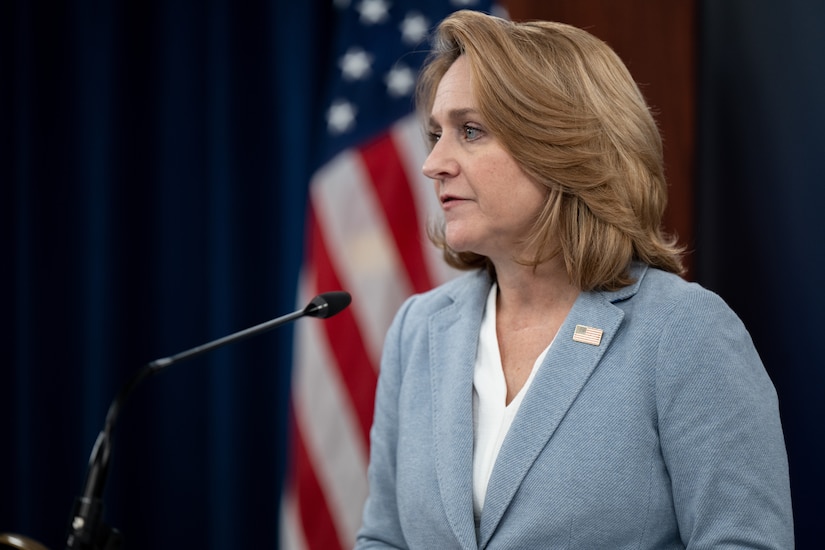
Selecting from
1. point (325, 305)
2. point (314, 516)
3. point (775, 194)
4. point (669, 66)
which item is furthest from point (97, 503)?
point (669, 66)

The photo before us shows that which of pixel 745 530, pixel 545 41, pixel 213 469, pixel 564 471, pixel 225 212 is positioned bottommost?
pixel 213 469

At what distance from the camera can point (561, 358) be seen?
4.61 ft

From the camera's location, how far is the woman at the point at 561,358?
129 centimetres

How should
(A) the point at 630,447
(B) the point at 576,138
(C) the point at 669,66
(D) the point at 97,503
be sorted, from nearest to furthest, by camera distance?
1. (D) the point at 97,503
2. (A) the point at 630,447
3. (B) the point at 576,138
4. (C) the point at 669,66

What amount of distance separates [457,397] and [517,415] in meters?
0.13

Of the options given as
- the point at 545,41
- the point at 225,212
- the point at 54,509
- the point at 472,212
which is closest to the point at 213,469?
the point at 54,509

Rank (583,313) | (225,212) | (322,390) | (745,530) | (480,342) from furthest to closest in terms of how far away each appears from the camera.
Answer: (225,212)
(322,390)
(480,342)
(583,313)
(745,530)

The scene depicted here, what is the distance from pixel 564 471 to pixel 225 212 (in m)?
1.91

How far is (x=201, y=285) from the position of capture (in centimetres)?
304

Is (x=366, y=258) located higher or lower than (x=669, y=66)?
lower

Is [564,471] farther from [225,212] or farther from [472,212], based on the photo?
[225,212]

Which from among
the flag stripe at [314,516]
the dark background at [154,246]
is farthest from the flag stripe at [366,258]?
the dark background at [154,246]

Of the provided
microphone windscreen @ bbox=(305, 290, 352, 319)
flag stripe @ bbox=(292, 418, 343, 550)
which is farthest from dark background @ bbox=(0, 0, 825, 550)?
microphone windscreen @ bbox=(305, 290, 352, 319)

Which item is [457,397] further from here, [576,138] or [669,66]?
[669,66]
